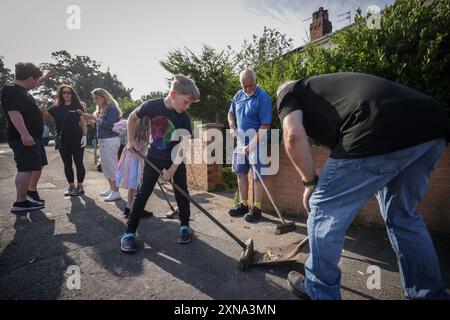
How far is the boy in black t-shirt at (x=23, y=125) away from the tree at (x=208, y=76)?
254 inches

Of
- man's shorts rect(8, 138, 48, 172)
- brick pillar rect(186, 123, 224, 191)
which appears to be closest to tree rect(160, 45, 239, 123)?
brick pillar rect(186, 123, 224, 191)

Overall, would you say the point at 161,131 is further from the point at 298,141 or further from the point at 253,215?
the point at 253,215

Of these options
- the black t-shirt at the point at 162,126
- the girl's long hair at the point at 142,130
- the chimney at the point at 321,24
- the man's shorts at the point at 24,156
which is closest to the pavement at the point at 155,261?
the man's shorts at the point at 24,156

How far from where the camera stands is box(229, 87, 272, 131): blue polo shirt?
3.76 metres

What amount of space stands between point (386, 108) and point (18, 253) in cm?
360

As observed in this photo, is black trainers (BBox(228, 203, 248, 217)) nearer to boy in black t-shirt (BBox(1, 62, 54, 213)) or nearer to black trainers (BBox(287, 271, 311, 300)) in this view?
black trainers (BBox(287, 271, 311, 300))

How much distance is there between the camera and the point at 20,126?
149 inches

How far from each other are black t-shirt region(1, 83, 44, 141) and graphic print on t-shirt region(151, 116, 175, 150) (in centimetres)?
246

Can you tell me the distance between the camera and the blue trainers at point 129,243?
2742 millimetres

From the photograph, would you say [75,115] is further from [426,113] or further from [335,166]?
[426,113]

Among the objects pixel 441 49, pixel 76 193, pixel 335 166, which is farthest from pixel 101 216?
pixel 441 49

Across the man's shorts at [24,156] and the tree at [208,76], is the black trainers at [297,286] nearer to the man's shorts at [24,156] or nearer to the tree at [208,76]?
the man's shorts at [24,156]
